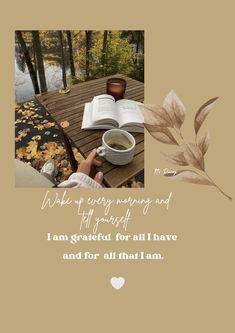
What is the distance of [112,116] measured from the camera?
1.09m

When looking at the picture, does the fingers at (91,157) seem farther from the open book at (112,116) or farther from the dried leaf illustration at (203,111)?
the dried leaf illustration at (203,111)

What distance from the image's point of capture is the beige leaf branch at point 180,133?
32.2 inches

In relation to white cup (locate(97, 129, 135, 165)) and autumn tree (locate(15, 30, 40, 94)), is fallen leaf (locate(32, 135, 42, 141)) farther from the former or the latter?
white cup (locate(97, 129, 135, 165))

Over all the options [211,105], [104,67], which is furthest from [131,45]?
[211,105]

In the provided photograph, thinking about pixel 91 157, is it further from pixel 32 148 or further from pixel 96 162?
pixel 32 148

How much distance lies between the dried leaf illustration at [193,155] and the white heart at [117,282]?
0.51 metres

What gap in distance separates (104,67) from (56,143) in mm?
779

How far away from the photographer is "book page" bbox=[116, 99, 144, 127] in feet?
3.60

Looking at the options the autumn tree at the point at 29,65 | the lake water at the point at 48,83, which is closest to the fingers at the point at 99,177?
the lake water at the point at 48,83

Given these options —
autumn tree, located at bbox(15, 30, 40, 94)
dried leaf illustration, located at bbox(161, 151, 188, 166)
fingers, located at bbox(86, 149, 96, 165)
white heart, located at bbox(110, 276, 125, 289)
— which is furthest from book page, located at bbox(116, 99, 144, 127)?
autumn tree, located at bbox(15, 30, 40, 94)

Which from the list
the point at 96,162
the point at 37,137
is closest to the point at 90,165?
the point at 96,162

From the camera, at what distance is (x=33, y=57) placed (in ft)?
5.82

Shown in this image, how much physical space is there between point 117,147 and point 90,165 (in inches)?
6.0

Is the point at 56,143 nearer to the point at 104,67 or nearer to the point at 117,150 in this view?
the point at 104,67
